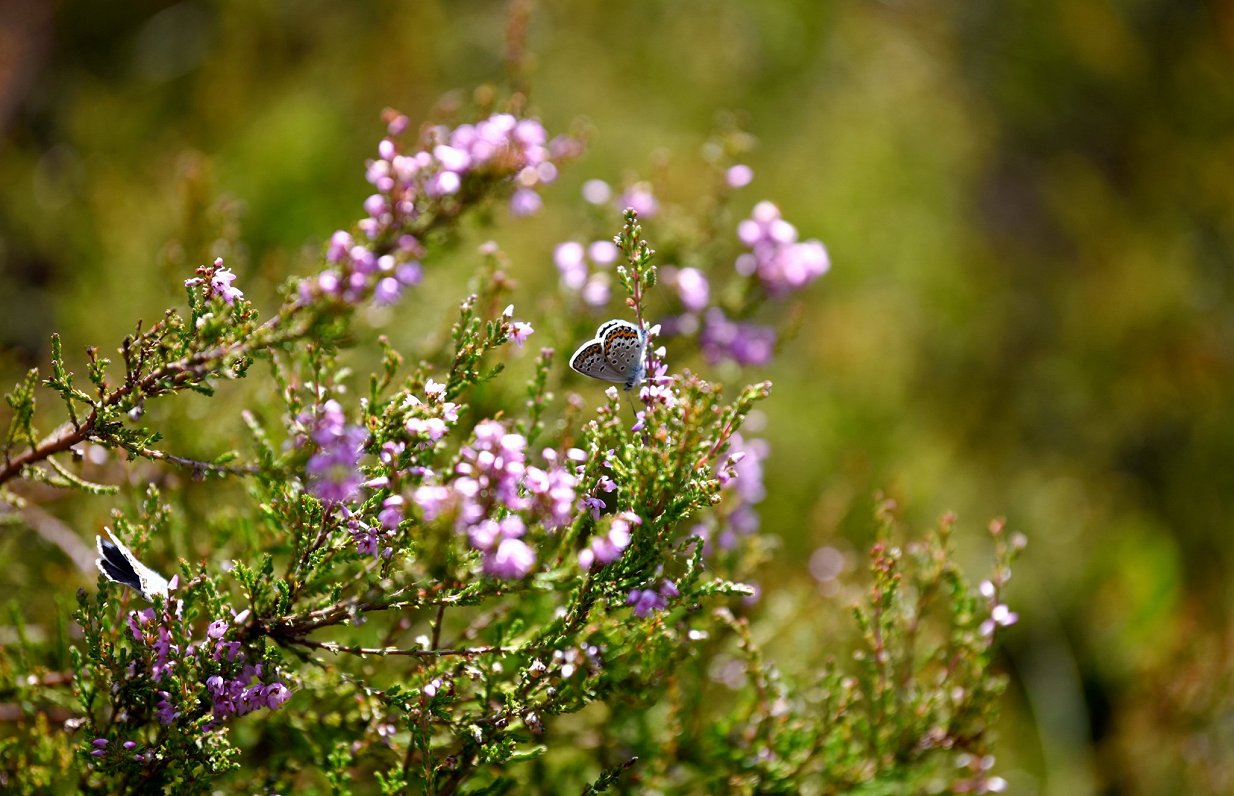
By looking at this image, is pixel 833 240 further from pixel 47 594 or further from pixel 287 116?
pixel 47 594

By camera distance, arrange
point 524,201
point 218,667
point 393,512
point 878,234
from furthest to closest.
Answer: point 878,234, point 524,201, point 218,667, point 393,512

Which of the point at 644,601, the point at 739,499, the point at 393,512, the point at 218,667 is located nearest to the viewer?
the point at 393,512

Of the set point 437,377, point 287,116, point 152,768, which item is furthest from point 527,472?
point 287,116

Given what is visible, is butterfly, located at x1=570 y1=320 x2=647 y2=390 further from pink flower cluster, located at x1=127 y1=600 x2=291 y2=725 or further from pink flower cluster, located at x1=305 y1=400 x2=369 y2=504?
pink flower cluster, located at x1=127 y1=600 x2=291 y2=725

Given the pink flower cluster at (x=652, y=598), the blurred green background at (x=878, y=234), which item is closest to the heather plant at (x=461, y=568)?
the pink flower cluster at (x=652, y=598)

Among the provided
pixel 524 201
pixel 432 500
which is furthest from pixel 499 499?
pixel 524 201

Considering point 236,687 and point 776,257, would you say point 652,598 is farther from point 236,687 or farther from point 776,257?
point 776,257

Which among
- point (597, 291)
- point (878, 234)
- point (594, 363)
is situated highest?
point (878, 234)
